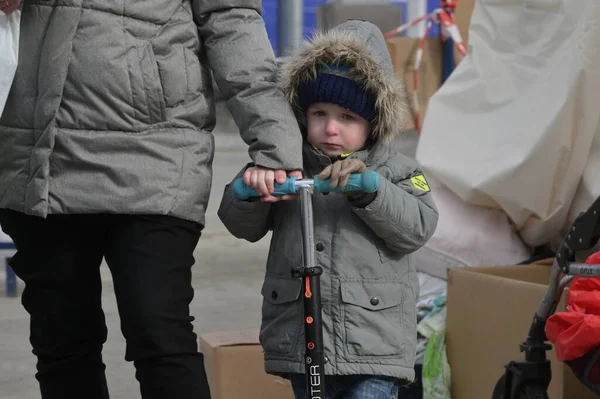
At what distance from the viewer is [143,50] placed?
253 cm

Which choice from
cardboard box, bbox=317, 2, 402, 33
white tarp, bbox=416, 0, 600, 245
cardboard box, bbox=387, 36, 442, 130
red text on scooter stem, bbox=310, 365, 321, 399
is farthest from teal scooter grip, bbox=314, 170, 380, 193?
cardboard box, bbox=317, 2, 402, 33

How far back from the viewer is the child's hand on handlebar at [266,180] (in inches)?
99.2

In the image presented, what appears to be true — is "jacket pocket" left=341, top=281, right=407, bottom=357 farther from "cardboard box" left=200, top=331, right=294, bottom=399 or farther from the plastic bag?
"cardboard box" left=200, top=331, right=294, bottom=399

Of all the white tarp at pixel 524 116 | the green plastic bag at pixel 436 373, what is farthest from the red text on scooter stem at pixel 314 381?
the white tarp at pixel 524 116

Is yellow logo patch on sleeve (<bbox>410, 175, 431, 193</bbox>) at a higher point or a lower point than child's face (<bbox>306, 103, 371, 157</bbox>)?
lower

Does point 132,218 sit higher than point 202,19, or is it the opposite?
point 202,19

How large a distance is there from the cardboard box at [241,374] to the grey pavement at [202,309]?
524 mm

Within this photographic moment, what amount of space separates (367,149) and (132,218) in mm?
614

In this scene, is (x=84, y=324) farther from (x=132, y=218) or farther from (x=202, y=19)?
(x=202, y=19)

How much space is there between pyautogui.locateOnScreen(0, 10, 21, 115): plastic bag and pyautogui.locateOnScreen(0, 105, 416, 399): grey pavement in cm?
180

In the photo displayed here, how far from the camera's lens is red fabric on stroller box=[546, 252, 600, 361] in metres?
2.74

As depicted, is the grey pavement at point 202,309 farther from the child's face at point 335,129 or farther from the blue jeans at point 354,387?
the child's face at point 335,129

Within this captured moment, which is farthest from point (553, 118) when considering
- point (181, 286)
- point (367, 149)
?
point (181, 286)

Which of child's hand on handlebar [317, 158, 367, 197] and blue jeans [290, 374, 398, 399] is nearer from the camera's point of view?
child's hand on handlebar [317, 158, 367, 197]
